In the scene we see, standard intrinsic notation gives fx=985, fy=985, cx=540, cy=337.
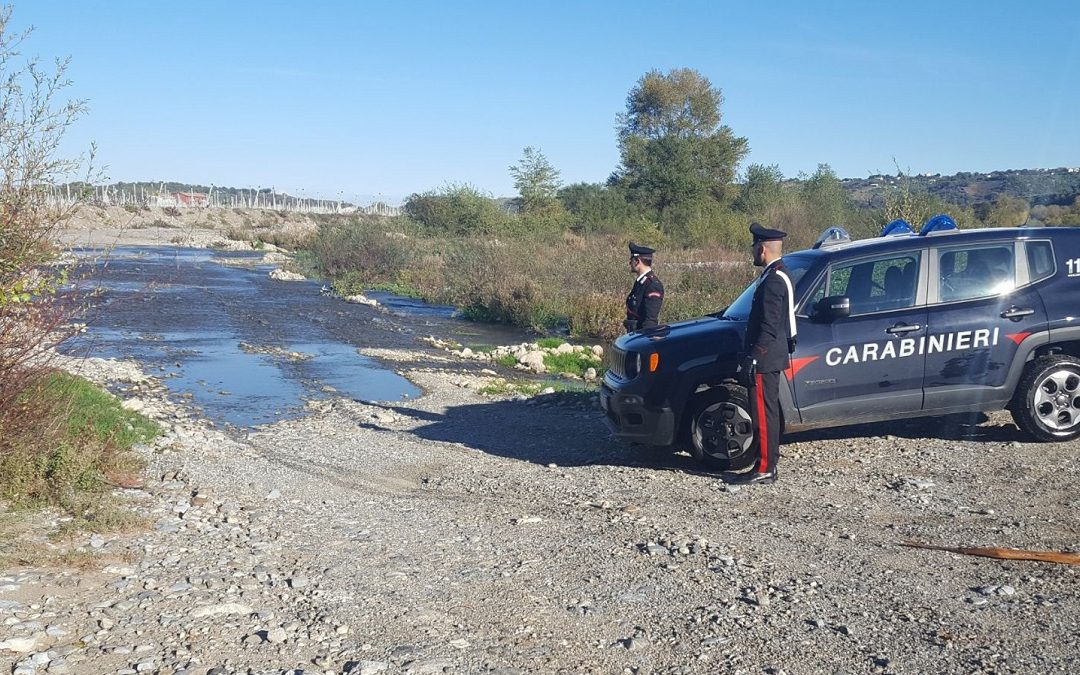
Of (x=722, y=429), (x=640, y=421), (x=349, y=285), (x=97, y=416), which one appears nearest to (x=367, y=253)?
(x=349, y=285)

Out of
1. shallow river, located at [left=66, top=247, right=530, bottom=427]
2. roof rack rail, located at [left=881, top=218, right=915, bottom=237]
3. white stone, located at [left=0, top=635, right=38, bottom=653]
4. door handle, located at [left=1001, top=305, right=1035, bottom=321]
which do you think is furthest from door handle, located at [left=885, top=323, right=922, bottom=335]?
white stone, located at [left=0, top=635, right=38, bottom=653]

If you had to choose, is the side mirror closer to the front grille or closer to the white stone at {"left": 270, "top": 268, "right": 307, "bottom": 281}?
the front grille

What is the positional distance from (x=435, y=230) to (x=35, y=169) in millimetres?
44916

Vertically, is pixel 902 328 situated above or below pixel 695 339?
above

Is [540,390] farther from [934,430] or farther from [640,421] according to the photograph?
[934,430]

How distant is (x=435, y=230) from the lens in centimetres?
5175

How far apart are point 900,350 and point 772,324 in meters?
1.35

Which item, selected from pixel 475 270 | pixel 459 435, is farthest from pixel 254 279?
pixel 459 435

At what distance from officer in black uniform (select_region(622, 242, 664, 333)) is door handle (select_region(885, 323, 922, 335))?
2463 mm

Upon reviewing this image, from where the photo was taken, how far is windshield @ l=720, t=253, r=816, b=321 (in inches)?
344

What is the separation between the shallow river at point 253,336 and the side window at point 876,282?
19.3 ft

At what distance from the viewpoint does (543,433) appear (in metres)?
10.7

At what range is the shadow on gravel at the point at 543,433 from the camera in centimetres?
930

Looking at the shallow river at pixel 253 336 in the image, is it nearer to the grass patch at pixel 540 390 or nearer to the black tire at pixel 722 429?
the grass patch at pixel 540 390
